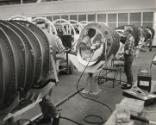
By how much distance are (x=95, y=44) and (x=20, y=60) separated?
2.95 metres

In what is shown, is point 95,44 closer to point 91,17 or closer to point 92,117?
point 92,117

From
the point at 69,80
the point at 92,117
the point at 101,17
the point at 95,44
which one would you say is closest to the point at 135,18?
the point at 101,17

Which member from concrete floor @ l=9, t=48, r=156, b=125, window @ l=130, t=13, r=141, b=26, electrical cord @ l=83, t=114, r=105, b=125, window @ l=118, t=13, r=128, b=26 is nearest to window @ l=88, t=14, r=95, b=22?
window @ l=118, t=13, r=128, b=26

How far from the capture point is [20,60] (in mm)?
1725

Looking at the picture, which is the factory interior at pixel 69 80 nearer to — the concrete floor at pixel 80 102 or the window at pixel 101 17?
the concrete floor at pixel 80 102

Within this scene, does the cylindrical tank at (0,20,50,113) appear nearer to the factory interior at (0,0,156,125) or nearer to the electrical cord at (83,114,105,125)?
the factory interior at (0,0,156,125)

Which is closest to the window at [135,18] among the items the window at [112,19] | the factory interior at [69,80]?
the window at [112,19]

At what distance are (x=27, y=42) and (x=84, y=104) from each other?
233 centimetres

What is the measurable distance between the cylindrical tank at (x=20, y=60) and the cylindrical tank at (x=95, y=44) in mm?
2282

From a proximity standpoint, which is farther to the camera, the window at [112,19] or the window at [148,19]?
the window at [112,19]

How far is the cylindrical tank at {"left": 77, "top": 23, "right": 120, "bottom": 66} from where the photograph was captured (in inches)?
171

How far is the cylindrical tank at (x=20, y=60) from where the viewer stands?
1.59 meters

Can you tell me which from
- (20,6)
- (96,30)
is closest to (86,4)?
(20,6)

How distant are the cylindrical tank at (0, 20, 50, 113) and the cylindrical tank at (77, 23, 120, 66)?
2.28m
